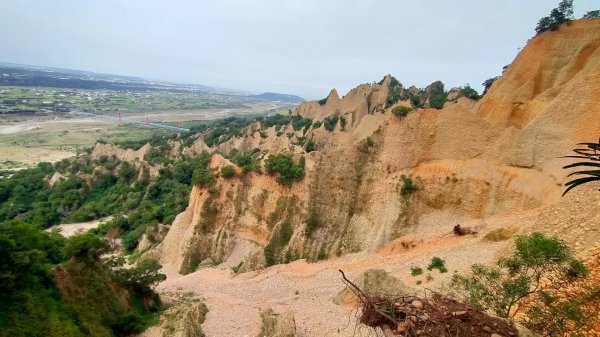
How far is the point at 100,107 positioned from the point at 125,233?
169m

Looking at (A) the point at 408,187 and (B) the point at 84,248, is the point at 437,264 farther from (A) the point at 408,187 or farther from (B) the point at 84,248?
(B) the point at 84,248

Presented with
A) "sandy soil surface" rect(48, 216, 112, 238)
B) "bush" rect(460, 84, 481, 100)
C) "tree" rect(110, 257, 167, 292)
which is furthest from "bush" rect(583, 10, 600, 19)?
"sandy soil surface" rect(48, 216, 112, 238)

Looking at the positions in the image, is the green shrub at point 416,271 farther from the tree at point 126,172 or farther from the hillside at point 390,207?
the tree at point 126,172

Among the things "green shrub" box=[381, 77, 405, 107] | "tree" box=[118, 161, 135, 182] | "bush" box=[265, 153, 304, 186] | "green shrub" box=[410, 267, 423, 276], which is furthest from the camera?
"green shrub" box=[381, 77, 405, 107]

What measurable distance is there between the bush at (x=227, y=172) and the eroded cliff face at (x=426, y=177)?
0.55m

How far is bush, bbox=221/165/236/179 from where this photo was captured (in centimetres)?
3594

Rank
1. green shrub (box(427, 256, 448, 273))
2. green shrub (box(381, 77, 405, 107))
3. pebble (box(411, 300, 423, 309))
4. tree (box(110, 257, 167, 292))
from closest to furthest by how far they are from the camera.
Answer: pebble (box(411, 300, 423, 309)), green shrub (box(427, 256, 448, 273)), tree (box(110, 257, 167, 292)), green shrub (box(381, 77, 405, 107))

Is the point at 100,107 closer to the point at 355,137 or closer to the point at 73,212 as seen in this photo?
the point at 73,212

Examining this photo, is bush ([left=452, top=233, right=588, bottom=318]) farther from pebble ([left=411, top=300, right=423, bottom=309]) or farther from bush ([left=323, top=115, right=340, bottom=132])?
bush ([left=323, top=115, right=340, bottom=132])

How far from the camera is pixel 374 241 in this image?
2856cm

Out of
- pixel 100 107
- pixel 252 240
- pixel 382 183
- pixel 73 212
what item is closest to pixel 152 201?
pixel 73 212

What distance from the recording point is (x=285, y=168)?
33438 mm

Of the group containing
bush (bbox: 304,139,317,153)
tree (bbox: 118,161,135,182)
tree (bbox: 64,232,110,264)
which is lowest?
tree (bbox: 118,161,135,182)

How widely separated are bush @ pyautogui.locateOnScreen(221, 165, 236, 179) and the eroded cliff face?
555 mm
